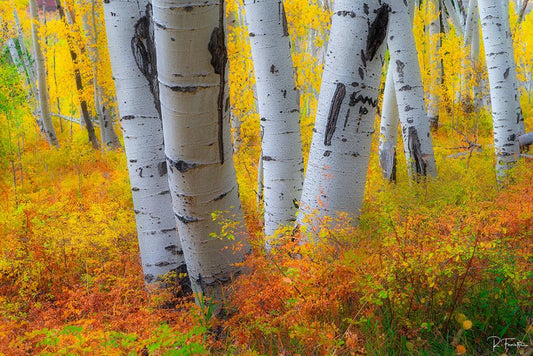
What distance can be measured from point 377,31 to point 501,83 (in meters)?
3.46

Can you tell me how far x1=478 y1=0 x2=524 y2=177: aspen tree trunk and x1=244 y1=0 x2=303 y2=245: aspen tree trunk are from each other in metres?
2.98

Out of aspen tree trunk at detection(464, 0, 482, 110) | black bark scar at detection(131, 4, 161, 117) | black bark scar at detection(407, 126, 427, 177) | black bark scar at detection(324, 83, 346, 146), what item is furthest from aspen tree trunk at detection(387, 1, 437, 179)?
aspen tree trunk at detection(464, 0, 482, 110)

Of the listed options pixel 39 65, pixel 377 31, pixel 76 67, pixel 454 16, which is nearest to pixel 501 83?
pixel 377 31

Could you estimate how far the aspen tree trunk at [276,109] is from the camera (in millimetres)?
3107

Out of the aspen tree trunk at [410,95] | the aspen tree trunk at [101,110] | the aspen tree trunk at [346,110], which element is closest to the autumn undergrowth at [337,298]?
the aspen tree trunk at [346,110]

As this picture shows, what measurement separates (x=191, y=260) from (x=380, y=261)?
42.7 inches

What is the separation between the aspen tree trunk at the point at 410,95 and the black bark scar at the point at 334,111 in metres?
2.87

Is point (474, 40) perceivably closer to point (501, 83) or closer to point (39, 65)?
point (501, 83)

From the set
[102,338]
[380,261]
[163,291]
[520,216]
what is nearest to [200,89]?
[380,261]

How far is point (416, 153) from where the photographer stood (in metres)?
4.91

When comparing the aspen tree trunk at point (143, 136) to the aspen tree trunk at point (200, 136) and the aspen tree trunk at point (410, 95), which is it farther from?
the aspen tree trunk at point (410, 95)

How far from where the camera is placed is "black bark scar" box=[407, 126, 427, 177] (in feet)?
15.9

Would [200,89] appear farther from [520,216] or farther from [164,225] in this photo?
[520,216]

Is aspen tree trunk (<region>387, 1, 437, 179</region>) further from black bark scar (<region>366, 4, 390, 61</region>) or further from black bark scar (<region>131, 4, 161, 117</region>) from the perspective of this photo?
black bark scar (<region>131, 4, 161, 117</region>)
